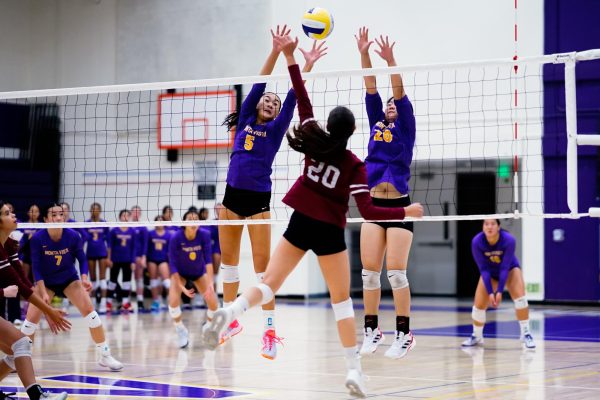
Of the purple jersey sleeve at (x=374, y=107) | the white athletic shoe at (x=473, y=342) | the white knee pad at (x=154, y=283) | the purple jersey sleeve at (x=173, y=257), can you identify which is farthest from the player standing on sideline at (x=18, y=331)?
the white knee pad at (x=154, y=283)

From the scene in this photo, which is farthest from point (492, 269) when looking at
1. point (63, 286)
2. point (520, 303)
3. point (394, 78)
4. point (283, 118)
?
point (63, 286)

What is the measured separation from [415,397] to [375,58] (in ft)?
38.2

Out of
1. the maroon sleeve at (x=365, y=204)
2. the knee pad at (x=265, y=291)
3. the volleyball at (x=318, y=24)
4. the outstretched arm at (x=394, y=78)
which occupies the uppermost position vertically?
the volleyball at (x=318, y=24)

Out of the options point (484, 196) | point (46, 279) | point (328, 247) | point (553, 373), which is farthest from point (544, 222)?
point (328, 247)

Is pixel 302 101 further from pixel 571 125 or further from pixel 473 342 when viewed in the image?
pixel 473 342

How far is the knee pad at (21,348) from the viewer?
6.27 metres

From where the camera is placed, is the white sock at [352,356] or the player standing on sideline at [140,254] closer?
the white sock at [352,356]

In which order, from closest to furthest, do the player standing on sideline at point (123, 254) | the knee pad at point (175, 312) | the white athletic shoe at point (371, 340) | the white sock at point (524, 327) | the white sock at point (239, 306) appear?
1. the white sock at point (239, 306)
2. the white athletic shoe at point (371, 340)
3. the white sock at point (524, 327)
4. the knee pad at point (175, 312)
5. the player standing on sideline at point (123, 254)

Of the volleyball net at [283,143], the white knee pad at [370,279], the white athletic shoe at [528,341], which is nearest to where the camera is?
the white knee pad at [370,279]

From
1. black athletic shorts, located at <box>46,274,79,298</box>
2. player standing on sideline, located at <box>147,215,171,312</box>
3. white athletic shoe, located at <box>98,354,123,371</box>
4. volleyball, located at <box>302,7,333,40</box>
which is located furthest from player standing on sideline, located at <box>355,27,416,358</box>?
player standing on sideline, located at <box>147,215,171,312</box>

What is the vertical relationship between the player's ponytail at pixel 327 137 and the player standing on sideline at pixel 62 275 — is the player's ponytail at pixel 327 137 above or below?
above

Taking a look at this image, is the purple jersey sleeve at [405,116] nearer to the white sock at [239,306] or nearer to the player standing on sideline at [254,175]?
the player standing on sideline at [254,175]

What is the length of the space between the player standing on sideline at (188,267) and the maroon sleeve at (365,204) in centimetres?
Answer: 553

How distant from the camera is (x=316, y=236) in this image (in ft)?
18.9
